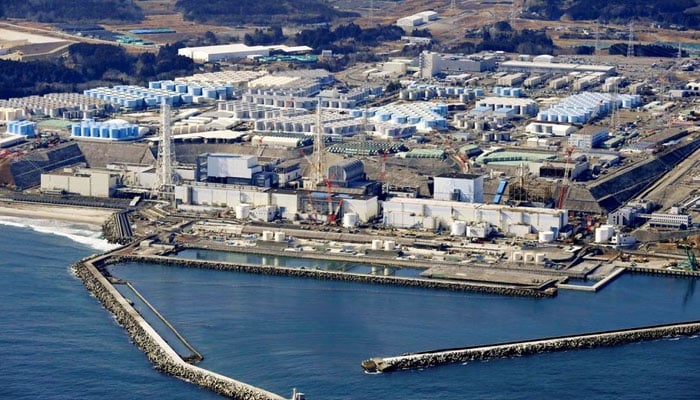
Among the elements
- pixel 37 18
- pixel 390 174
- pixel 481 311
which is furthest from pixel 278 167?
pixel 37 18

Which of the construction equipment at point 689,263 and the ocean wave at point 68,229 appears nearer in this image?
the construction equipment at point 689,263

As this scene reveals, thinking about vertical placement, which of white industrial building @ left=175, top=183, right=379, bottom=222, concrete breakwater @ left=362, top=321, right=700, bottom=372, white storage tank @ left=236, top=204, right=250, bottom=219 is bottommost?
concrete breakwater @ left=362, top=321, right=700, bottom=372

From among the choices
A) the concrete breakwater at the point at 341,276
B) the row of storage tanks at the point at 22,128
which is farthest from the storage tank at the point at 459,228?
the row of storage tanks at the point at 22,128

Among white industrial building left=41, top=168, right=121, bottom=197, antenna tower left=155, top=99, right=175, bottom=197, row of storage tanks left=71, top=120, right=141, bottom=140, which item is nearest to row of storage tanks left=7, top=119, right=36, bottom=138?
row of storage tanks left=71, top=120, right=141, bottom=140

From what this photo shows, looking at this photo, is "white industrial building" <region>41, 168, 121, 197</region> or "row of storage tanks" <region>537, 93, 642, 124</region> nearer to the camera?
"white industrial building" <region>41, 168, 121, 197</region>

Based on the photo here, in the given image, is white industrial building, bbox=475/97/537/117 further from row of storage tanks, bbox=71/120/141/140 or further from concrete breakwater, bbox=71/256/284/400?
concrete breakwater, bbox=71/256/284/400

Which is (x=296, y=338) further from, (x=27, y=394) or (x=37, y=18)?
(x=37, y=18)

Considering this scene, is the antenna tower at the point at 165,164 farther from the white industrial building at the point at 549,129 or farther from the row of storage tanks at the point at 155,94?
the row of storage tanks at the point at 155,94
